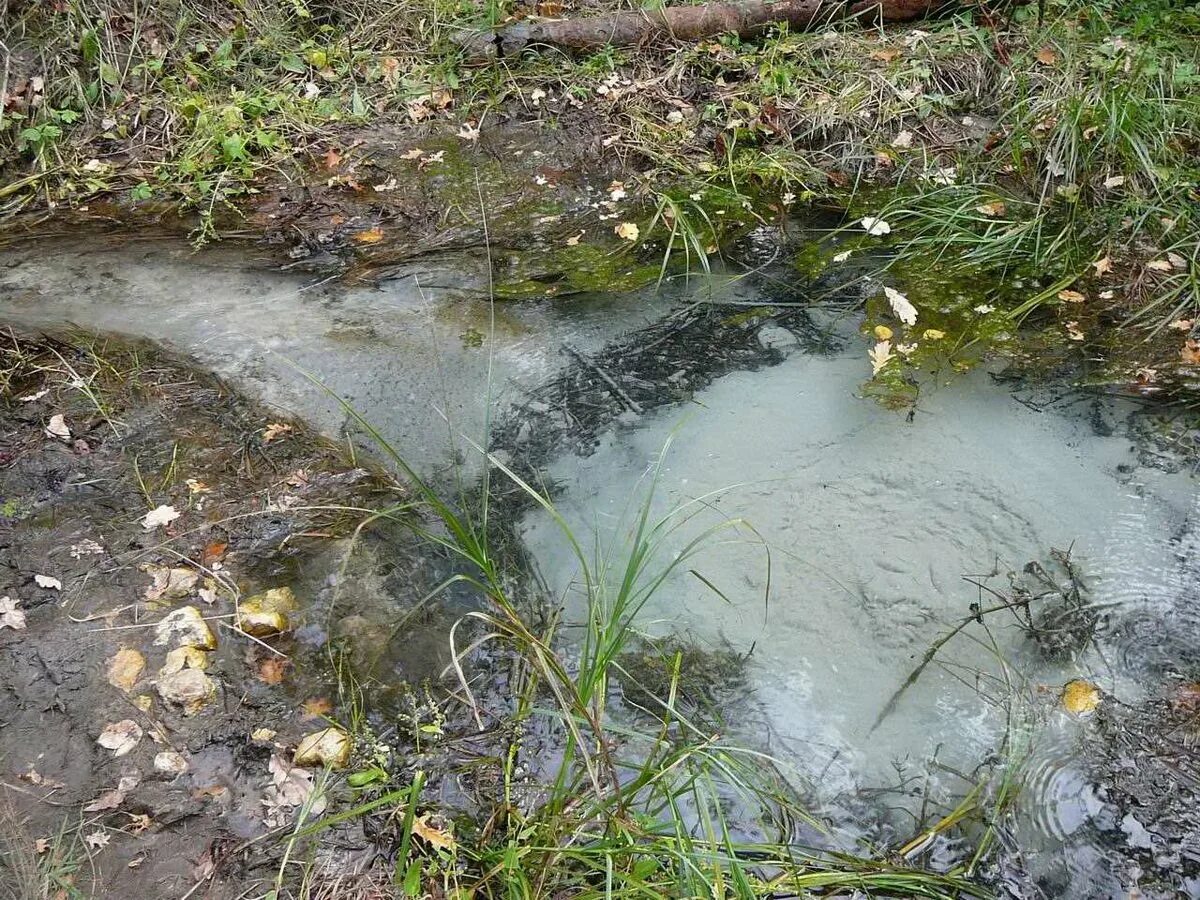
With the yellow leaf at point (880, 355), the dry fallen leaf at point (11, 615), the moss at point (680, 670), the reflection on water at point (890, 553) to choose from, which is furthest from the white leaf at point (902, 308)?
the dry fallen leaf at point (11, 615)

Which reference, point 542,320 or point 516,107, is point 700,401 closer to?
point 542,320

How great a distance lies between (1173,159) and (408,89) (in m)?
3.97

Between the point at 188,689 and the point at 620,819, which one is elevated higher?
the point at 620,819

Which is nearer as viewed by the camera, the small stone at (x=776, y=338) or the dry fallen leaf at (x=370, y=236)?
the small stone at (x=776, y=338)

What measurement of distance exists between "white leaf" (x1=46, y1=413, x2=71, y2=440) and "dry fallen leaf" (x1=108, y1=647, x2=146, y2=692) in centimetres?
113

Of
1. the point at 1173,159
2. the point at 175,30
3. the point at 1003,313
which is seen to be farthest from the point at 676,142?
the point at 175,30

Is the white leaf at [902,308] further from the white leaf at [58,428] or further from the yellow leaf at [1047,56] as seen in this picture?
the white leaf at [58,428]

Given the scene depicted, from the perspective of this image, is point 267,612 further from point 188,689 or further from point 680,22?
point 680,22

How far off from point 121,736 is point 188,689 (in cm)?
19

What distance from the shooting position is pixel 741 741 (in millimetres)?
2400

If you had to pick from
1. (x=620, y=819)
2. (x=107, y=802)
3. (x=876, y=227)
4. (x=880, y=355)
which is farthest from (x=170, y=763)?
(x=876, y=227)

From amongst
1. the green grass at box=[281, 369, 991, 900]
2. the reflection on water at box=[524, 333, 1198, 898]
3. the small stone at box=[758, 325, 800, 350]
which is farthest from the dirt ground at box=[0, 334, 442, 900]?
the small stone at box=[758, 325, 800, 350]

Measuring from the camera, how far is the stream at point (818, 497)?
2396 millimetres

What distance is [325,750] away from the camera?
234cm
